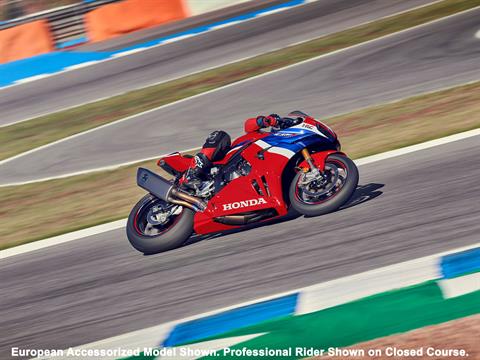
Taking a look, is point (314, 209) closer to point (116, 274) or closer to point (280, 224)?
point (280, 224)

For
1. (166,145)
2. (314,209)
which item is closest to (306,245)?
(314,209)

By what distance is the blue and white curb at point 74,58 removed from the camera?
21094 millimetres

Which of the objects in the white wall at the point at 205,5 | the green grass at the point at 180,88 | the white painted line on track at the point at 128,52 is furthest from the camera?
the white wall at the point at 205,5

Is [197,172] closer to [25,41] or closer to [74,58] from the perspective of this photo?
[74,58]

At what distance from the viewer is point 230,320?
6469mm

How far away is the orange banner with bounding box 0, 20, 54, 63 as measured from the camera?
22.4 m

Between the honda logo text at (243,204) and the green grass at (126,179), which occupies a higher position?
the honda logo text at (243,204)

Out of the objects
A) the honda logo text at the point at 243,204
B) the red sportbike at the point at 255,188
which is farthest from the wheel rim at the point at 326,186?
the honda logo text at the point at 243,204

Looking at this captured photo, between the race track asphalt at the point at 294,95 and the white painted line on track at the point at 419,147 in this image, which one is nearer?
the white painted line on track at the point at 419,147

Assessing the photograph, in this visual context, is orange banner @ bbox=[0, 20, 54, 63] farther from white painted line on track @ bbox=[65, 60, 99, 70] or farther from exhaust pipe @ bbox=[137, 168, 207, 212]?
exhaust pipe @ bbox=[137, 168, 207, 212]

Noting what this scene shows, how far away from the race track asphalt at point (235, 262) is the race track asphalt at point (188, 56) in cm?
980

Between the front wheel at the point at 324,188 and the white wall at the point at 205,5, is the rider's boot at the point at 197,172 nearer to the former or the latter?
the front wheel at the point at 324,188

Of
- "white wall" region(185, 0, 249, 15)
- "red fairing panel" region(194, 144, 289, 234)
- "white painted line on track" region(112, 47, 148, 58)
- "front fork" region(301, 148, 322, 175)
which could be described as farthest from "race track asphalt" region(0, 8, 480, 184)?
"white wall" region(185, 0, 249, 15)

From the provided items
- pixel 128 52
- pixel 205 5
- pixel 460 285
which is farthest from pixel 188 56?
pixel 460 285
